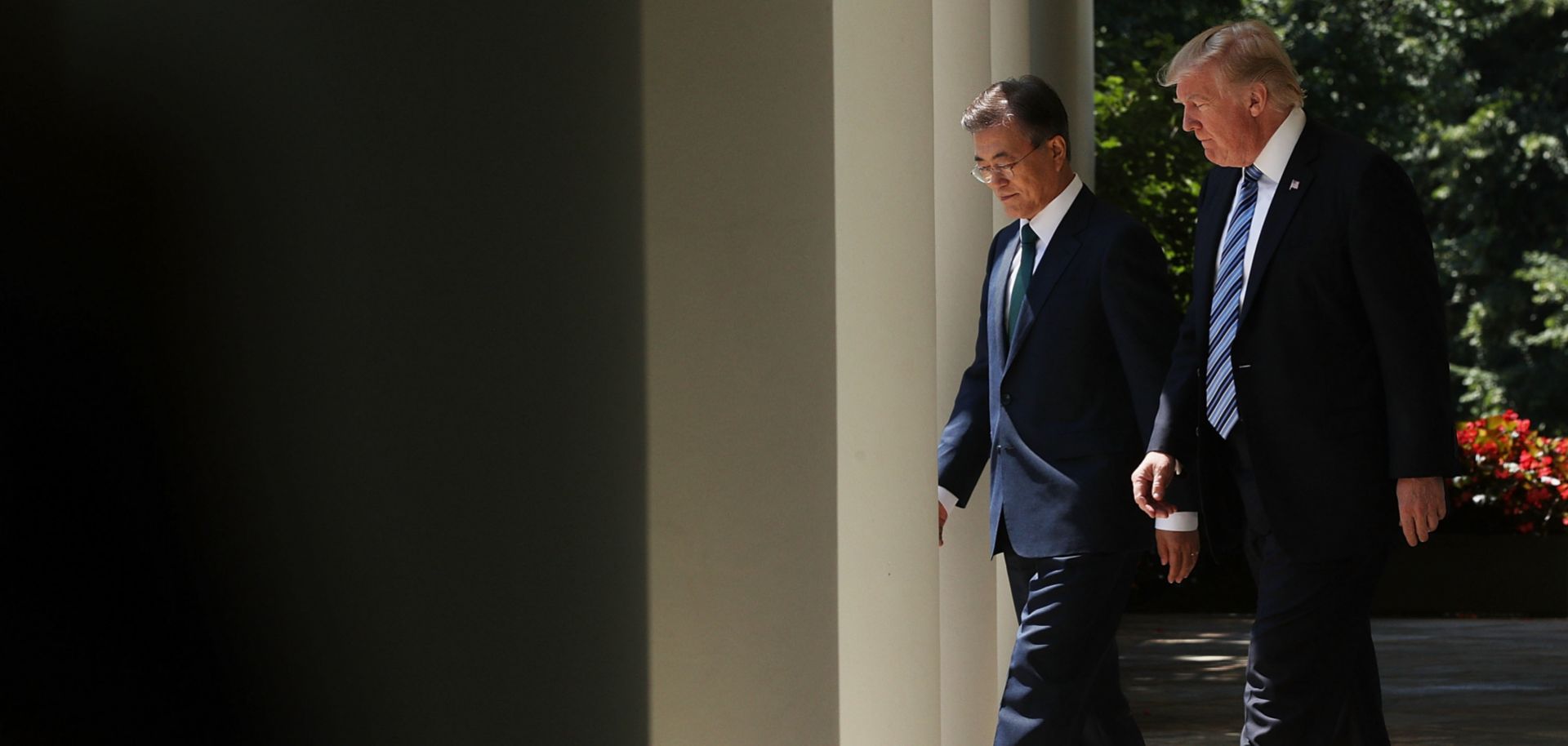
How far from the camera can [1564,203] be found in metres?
28.4

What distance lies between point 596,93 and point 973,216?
349 cm

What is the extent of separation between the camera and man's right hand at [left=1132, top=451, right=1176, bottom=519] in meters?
4.09

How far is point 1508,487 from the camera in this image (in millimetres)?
13227

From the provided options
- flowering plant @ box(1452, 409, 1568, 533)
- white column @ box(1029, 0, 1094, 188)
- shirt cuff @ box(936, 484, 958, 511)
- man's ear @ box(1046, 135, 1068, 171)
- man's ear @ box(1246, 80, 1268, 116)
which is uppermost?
white column @ box(1029, 0, 1094, 188)

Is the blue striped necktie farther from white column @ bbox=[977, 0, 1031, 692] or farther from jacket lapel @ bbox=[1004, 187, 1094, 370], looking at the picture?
white column @ bbox=[977, 0, 1031, 692]

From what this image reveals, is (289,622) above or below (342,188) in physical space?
below

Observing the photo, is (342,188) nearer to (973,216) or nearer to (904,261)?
(904,261)

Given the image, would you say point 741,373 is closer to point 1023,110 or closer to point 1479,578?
point 1023,110

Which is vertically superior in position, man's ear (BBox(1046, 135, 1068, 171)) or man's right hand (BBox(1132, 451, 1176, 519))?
man's ear (BBox(1046, 135, 1068, 171))

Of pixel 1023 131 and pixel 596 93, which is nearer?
pixel 596 93

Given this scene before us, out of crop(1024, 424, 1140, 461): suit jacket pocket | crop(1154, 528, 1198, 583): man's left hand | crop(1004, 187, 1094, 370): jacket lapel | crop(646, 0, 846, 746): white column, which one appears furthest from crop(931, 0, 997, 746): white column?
→ crop(646, 0, 846, 746): white column

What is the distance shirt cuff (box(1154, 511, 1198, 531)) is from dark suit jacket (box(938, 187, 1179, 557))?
18cm

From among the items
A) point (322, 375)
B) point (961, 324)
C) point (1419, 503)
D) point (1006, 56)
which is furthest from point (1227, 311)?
point (1006, 56)

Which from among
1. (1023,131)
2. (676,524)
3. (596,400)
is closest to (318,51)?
(596,400)
